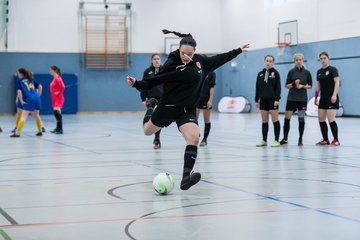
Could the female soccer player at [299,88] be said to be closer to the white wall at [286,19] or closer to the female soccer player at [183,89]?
the female soccer player at [183,89]

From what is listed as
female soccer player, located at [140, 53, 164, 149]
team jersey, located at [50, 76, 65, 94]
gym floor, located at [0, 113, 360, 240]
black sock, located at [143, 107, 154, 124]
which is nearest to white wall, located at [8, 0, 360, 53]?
team jersey, located at [50, 76, 65, 94]

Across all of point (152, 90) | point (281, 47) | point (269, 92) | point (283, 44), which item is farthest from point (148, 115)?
point (281, 47)

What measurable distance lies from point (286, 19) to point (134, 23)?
930cm

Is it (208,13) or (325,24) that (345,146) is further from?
(208,13)

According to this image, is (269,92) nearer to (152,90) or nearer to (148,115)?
(152,90)

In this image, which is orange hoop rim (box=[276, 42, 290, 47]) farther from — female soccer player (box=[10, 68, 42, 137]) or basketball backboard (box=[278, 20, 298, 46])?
female soccer player (box=[10, 68, 42, 137])

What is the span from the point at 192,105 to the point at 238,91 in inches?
1181

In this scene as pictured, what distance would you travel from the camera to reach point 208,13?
39.2m

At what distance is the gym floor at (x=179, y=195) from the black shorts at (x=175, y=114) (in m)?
0.86

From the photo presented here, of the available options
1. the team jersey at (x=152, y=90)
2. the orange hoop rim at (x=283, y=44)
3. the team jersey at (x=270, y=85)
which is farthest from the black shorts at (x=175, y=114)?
the orange hoop rim at (x=283, y=44)

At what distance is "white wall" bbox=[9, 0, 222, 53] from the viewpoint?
35094mm

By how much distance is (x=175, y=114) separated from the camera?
26.8ft

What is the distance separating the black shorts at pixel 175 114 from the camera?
8125mm

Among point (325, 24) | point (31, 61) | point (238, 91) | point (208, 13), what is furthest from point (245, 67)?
point (31, 61)
